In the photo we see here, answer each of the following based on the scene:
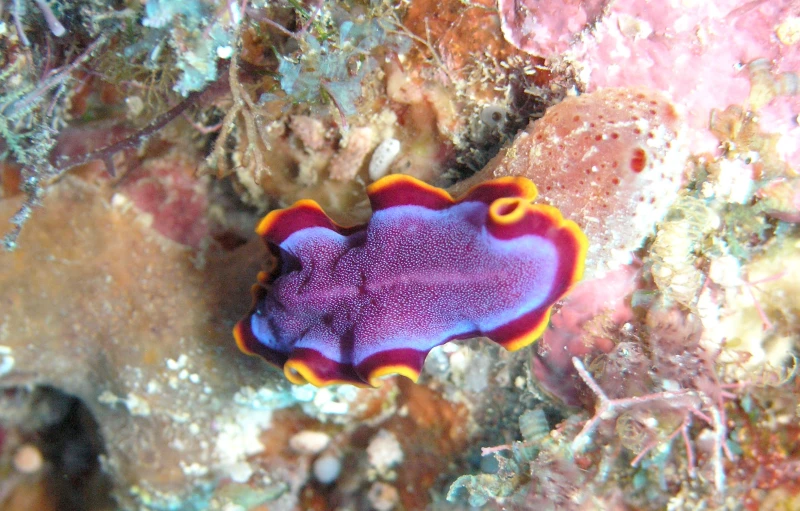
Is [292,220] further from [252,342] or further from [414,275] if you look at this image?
[252,342]

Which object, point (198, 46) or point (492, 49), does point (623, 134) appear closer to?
point (492, 49)

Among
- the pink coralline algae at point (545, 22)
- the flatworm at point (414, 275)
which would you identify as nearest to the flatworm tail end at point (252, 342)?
the flatworm at point (414, 275)

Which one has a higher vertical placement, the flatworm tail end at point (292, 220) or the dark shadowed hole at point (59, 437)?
the flatworm tail end at point (292, 220)

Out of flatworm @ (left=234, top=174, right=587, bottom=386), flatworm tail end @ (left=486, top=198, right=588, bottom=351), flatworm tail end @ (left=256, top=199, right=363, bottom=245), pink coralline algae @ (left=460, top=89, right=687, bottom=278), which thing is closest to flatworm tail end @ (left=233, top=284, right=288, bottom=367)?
flatworm @ (left=234, top=174, right=587, bottom=386)

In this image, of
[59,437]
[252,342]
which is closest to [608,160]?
[252,342]

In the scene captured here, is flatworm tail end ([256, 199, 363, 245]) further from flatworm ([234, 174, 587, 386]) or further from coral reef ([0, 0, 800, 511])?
coral reef ([0, 0, 800, 511])

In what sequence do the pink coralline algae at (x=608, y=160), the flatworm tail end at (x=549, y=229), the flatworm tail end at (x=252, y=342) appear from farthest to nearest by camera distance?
the flatworm tail end at (x=252, y=342), the pink coralline algae at (x=608, y=160), the flatworm tail end at (x=549, y=229)

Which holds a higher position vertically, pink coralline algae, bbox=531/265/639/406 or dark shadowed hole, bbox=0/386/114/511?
pink coralline algae, bbox=531/265/639/406

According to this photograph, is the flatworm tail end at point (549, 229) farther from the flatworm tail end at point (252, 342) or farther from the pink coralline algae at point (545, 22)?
the flatworm tail end at point (252, 342)
